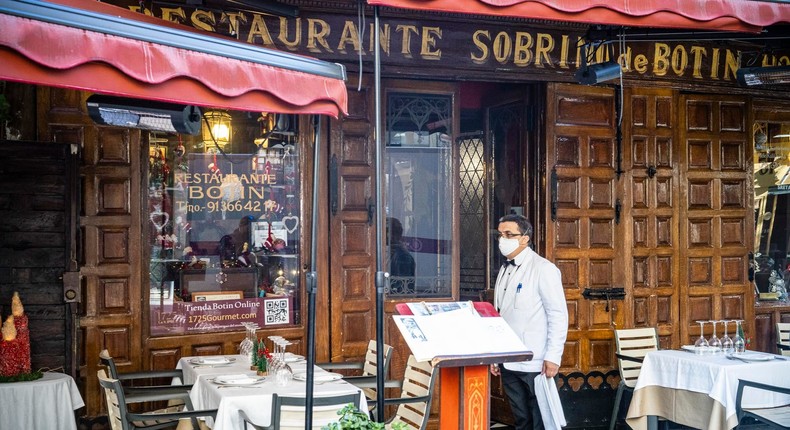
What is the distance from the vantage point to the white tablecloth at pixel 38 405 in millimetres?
6617

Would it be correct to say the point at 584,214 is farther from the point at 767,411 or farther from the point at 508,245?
the point at 767,411

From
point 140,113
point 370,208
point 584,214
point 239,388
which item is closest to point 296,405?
point 239,388

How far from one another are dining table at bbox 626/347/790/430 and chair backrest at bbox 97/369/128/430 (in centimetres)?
456

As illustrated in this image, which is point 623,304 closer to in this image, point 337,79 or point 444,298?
point 444,298

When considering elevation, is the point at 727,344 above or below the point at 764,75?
below

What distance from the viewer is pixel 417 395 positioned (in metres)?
7.04

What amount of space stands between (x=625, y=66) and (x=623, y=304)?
8.21 ft

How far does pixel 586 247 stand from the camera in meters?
9.48

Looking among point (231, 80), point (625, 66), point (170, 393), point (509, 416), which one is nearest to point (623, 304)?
point (509, 416)

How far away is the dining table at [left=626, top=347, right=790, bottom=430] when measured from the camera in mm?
7457

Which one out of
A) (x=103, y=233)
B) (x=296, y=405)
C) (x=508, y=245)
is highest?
(x=103, y=233)

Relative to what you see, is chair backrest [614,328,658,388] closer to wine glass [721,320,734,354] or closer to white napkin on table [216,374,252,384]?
wine glass [721,320,734,354]

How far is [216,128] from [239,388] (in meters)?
3.03

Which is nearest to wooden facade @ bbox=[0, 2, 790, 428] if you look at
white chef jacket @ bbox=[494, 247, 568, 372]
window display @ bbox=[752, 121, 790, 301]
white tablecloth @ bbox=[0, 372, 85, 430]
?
window display @ bbox=[752, 121, 790, 301]
